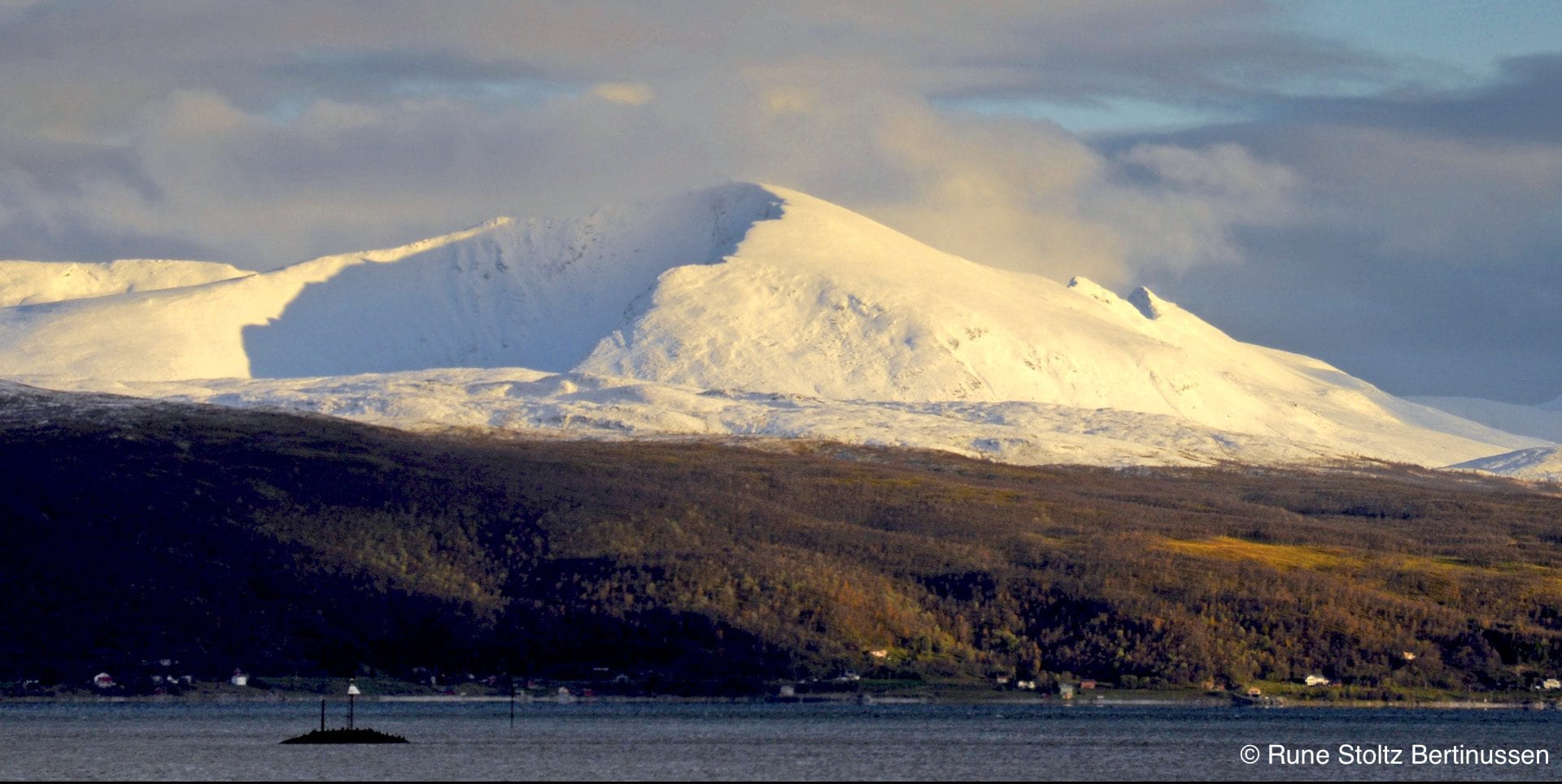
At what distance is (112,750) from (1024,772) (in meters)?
49.3

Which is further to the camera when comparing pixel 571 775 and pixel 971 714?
pixel 971 714

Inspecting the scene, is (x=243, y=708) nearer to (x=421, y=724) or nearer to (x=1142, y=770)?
(x=421, y=724)

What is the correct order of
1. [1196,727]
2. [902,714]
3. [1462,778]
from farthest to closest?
[902,714] < [1196,727] < [1462,778]

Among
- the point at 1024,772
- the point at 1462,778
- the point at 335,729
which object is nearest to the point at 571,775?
Answer: the point at 1024,772

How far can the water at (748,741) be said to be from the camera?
127438 mm

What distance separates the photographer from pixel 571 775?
411 ft

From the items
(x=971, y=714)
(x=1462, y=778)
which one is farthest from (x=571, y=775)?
(x=971, y=714)

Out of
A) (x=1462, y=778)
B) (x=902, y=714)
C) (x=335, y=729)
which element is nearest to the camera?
(x=1462, y=778)

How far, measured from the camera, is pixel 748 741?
150 meters

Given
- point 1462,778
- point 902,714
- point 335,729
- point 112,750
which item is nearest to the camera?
point 1462,778

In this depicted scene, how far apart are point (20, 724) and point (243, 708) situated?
1049 inches

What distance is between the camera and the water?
12744 centimetres

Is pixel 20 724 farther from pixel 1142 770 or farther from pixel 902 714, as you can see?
pixel 1142 770

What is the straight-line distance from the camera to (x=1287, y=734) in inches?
6201
